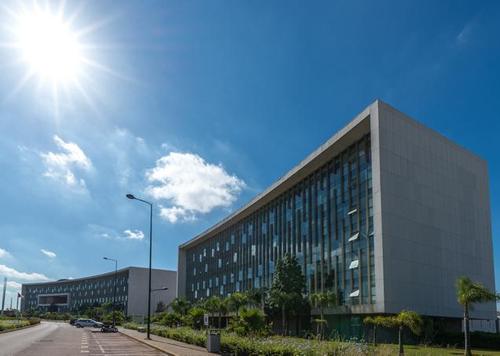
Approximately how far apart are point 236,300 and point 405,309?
24.6m

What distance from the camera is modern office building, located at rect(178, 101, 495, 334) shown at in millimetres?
40500

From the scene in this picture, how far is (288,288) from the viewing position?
5066 cm

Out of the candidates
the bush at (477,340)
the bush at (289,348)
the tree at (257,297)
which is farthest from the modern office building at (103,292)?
the bush at (289,348)

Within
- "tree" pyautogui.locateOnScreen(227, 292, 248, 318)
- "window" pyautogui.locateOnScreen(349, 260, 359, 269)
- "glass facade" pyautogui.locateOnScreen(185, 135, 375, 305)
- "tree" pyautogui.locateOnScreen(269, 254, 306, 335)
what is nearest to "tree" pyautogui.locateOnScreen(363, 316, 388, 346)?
"glass facade" pyautogui.locateOnScreen(185, 135, 375, 305)

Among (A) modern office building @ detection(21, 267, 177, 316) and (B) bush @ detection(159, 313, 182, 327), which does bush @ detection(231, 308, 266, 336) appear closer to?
(B) bush @ detection(159, 313, 182, 327)

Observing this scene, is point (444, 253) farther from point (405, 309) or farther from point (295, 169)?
point (295, 169)

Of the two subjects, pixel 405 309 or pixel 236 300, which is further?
pixel 236 300

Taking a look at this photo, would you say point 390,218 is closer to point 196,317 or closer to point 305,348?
point 196,317

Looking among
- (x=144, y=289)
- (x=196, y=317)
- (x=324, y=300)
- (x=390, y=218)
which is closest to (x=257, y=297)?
(x=196, y=317)

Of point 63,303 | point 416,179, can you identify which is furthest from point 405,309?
point 63,303

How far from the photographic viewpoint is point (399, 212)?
4128 cm

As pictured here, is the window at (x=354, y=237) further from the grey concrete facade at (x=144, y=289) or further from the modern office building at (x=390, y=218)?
the grey concrete facade at (x=144, y=289)

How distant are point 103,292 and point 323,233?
120 meters

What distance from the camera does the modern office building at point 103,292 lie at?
135m
